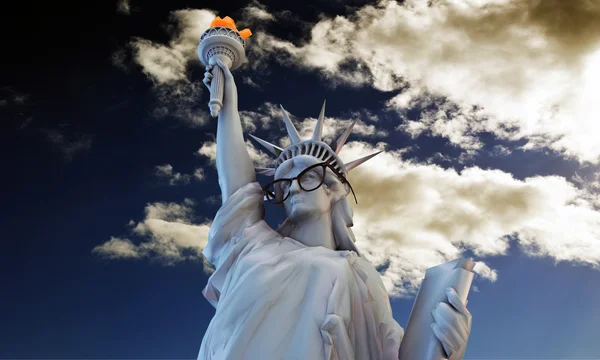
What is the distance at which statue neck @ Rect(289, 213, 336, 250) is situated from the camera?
5664 mm

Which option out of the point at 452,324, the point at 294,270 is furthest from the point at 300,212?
the point at 452,324

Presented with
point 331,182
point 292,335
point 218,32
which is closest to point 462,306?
point 292,335

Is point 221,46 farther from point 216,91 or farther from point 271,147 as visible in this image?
point 271,147

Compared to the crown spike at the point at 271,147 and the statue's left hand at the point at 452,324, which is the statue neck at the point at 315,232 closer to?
the crown spike at the point at 271,147

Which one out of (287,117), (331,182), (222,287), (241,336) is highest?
(287,117)

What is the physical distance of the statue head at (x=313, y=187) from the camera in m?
5.75

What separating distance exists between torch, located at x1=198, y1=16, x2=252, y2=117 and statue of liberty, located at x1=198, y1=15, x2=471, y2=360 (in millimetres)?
104

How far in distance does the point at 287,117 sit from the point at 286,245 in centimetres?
191

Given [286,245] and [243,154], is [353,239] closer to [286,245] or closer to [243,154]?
[286,245]

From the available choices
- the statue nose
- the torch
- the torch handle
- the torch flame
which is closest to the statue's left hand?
the statue nose

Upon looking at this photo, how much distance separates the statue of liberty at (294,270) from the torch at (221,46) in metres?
0.10

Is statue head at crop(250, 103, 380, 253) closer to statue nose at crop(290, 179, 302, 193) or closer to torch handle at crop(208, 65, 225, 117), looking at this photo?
statue nose at crop(290, 179, 302, 193)

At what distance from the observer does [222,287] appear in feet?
17.8

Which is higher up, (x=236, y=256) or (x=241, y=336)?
(x=236, y=256)
